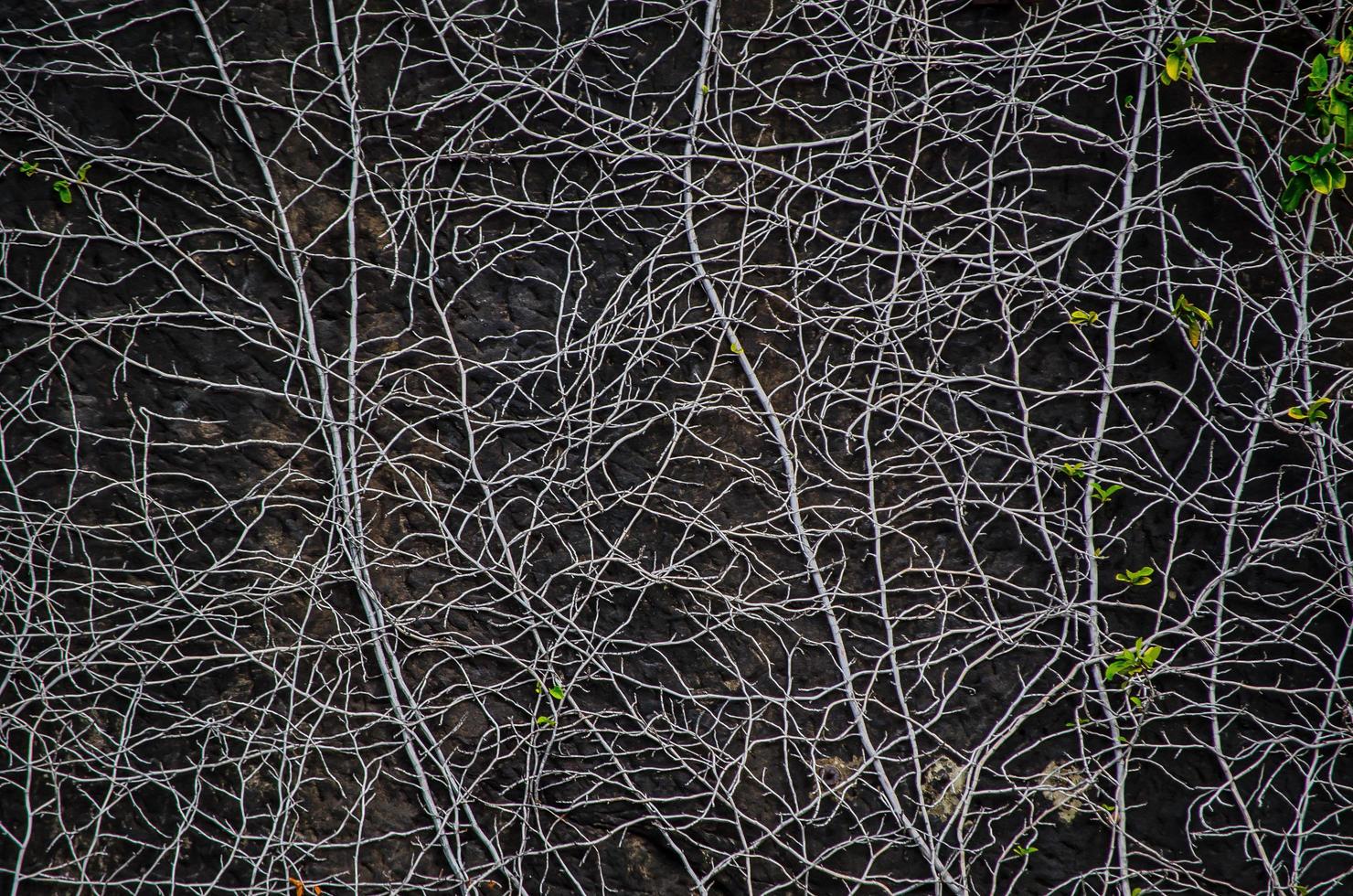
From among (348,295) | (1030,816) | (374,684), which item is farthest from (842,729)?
(348,295)

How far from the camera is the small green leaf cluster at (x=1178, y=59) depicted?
1.70m

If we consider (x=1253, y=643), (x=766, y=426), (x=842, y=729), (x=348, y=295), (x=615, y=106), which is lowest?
(x=842, y=729)

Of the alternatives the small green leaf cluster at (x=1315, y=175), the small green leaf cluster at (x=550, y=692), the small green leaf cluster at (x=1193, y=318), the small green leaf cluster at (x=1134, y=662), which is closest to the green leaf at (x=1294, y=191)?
the small green leaf cluster at (x=1315, y=175)

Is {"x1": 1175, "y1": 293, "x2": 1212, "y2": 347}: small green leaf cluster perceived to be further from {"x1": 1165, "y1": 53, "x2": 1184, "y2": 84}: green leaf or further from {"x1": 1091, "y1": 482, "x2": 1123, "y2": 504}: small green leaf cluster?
{"x1": 1165, "y1": 53, "x2": 1184, "y2": 84}: green leaf

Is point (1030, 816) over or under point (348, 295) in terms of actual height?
under

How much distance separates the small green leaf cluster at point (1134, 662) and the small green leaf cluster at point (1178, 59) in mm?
1260

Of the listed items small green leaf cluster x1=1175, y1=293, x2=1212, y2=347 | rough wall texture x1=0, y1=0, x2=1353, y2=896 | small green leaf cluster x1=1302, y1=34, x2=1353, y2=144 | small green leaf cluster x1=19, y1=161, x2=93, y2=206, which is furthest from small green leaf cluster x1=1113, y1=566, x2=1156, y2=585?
small green leaf cluster x1=19, y1=161, x2=93, y2=206

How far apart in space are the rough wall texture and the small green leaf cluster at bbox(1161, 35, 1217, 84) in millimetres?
22

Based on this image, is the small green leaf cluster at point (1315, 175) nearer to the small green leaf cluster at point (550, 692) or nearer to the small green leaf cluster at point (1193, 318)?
the small green leaf cluster at point (1193, 318)

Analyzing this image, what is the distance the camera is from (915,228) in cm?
179

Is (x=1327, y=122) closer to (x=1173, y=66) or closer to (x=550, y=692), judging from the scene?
(x=1173, y=66)

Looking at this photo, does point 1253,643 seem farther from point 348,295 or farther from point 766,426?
point 348,295

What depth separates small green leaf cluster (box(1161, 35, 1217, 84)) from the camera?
1.70m

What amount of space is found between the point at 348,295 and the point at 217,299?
0.91 feet
